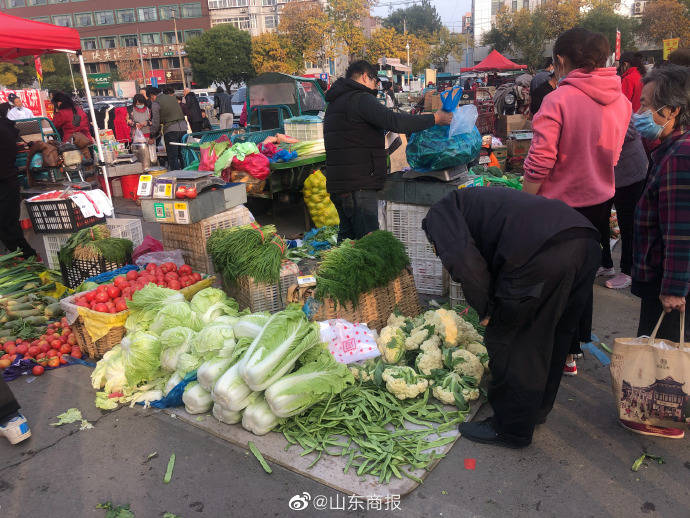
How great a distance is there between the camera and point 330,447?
307 cm

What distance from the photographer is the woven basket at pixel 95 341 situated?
170 inches

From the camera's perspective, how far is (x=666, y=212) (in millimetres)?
2654

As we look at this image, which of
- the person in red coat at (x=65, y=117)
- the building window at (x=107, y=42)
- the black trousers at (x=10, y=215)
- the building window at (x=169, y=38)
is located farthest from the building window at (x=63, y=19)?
the black trousers at (x=10, y=215)

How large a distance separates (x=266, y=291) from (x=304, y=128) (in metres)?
5.01

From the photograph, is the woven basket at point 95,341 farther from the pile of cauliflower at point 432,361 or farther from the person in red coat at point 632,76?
the person in red coat at point 632,76

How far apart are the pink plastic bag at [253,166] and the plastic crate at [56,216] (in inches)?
84.3

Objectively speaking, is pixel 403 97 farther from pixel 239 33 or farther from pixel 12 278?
pixel 239 33

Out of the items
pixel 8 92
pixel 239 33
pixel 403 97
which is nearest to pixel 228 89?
pixel 239 33

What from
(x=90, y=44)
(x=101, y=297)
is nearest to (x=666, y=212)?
(x=101, y=297)

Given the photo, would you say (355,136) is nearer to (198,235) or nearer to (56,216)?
(198,235)

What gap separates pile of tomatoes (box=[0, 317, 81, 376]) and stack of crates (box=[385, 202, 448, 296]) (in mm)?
3173

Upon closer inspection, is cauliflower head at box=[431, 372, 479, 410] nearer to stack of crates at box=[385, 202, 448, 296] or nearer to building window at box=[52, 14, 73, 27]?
stack of crates at box=[385, 202, 448, 296]

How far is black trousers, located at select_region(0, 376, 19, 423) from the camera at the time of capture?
Answer: 10.5 feet

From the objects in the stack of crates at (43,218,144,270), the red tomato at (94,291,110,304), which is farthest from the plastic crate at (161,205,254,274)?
the red tomato at (94,291,110,304)
